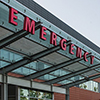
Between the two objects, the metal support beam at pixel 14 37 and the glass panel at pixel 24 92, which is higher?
the metal support beam at pixel 14 37

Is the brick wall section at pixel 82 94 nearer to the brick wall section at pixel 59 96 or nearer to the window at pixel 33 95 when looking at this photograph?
the brick wall section at pixel 59 96

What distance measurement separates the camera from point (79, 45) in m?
20.8

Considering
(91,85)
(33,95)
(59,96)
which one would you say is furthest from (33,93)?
(91,85)

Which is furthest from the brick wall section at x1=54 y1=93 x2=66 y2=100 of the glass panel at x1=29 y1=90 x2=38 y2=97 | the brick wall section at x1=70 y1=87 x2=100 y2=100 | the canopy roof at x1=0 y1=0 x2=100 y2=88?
the glass panel at x1=29 y1=90 x2=38 y2=97

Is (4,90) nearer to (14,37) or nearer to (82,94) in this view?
(14,37)

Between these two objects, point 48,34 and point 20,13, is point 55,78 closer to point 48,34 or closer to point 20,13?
point 48,34

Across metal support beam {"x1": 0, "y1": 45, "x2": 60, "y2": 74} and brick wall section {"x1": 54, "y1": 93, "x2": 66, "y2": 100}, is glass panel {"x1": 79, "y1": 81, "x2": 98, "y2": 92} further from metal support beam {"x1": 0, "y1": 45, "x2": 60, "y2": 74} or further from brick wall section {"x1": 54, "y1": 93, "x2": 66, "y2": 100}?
metal support beam {"x1": 0, "y1": 45, "x2": 60, "y2": 74}

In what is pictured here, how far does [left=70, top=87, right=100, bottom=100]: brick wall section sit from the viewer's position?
3128 cm

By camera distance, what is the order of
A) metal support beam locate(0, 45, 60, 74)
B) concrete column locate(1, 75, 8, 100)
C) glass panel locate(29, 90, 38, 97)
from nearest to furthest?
metal support beam locate(0, 45, 60, 74) < concrete column locate(1, 75, 8, 100) < glass panel locate(29, 90, 38, 97)

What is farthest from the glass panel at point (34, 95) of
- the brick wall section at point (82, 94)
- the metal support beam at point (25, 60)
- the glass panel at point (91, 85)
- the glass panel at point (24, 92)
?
the glass panel at point (91, 85)

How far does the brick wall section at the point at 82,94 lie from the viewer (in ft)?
103

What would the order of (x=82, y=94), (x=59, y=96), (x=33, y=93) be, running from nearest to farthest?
(x=33, y=93), (x=59, y=96), (x=82, y=94)

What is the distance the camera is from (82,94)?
112ft

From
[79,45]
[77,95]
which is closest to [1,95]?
[79,45]
